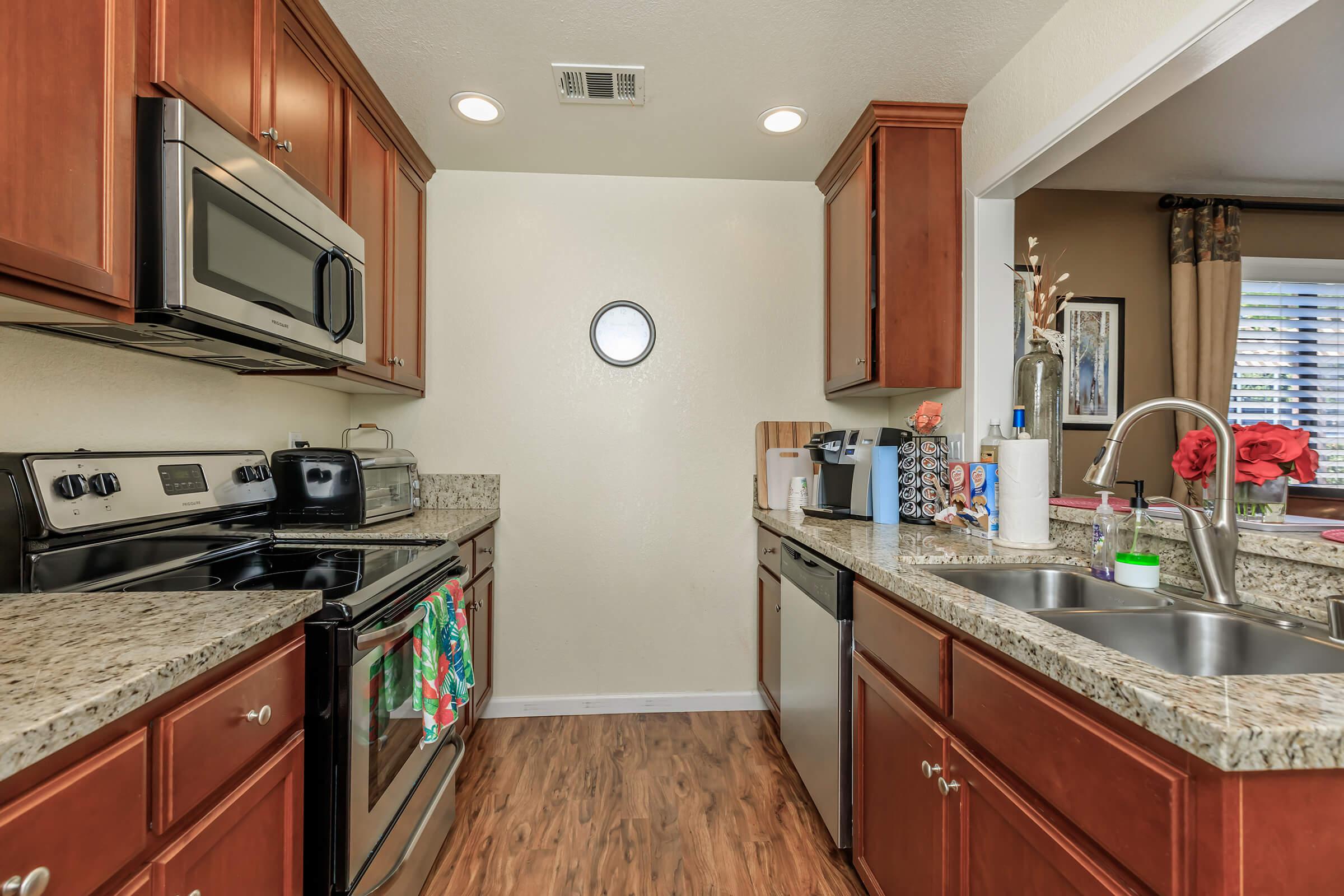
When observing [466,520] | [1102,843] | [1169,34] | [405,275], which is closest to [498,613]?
[466,520]

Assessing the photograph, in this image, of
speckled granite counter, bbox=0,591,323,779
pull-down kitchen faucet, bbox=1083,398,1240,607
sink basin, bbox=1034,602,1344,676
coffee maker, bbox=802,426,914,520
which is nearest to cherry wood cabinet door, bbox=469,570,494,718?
speckled granite counter, bbox=0,591,323,779

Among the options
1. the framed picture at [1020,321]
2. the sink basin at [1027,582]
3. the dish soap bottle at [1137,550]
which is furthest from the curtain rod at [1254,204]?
the sink basin at [1027,582]

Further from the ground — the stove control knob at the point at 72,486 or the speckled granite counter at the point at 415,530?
the stove control knob at the point at 72,486

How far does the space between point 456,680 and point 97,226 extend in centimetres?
124

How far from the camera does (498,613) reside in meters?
2.68

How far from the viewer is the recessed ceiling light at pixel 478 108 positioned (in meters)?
2.10

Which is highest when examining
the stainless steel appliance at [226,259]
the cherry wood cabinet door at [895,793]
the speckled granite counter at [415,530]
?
the stainless steel appliance at [226,259]

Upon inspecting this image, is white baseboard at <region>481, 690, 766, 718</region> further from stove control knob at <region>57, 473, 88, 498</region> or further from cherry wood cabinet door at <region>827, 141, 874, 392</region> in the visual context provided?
stove control knob at <region>57, 473, 88, 498</region>

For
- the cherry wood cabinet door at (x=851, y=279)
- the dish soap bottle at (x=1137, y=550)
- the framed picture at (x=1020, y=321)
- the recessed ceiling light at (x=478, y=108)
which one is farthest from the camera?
the framed picture at (x=1020, y=321)

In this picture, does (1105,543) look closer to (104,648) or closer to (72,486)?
(104,648)

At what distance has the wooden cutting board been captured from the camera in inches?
108

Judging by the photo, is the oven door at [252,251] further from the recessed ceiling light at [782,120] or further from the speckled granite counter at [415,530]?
the recessed ceiling light at [782,120]

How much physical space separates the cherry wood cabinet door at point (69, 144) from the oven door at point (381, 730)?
2.54 ft

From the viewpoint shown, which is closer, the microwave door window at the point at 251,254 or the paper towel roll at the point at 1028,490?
the microwave door window at the point at 251,254
